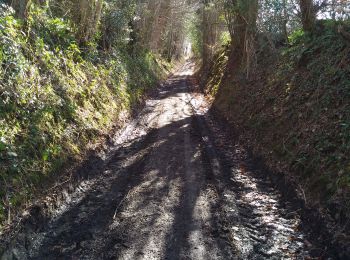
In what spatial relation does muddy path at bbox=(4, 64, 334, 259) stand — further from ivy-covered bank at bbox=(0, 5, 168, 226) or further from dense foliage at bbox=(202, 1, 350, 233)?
ivy-covered bank at bbox=(0, 5, 168, 226)

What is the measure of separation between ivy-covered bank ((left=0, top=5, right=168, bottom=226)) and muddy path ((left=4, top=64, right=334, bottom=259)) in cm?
75

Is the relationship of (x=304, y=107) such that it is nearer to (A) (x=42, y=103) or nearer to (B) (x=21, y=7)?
(A) (x=42, y=103)

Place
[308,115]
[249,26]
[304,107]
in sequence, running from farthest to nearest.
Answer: [249,26] → [304,107] → [308,115]

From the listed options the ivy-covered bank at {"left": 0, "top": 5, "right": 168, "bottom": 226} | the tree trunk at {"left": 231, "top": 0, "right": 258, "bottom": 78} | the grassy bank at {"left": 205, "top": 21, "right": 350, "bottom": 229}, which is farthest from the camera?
the tree trunk at {"left": 231, "top": 0, "right": 258, "bottom": 78}

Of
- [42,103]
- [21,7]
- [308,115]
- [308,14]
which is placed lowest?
[308,115]

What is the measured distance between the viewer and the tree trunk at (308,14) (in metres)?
10.2

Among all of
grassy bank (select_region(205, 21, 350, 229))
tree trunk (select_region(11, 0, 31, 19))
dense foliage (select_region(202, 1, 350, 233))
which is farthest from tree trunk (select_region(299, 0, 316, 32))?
tree trunk (select_region(11, 0, 31, 19))

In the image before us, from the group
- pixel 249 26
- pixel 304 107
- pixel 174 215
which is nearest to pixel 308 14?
pixel 249 26

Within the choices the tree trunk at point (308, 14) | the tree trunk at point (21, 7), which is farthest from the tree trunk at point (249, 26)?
the tree trunk at point (21, 7)

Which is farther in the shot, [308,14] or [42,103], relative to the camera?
[308,14]

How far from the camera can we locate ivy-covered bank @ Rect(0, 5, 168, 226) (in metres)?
5.64

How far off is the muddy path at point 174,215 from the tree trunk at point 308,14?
451cm

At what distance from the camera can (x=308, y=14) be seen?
10406mm

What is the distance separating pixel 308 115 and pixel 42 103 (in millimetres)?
5823
